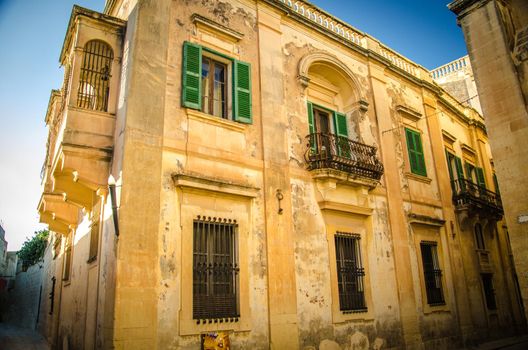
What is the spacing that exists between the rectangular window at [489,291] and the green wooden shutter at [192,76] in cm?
1276

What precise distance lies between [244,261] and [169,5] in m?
5.99

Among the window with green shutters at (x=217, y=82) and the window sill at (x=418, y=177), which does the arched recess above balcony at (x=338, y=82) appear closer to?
the window sill at (x=418, y=177)

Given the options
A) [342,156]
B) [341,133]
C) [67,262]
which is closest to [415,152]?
[341,133]

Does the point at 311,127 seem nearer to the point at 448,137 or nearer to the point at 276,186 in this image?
the point at 276,186

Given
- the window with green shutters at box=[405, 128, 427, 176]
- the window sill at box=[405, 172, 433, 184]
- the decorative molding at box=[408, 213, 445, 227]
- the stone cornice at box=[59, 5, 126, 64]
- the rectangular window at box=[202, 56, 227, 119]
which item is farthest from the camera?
the window with green shutters at box=[405, 128, 427, 176]

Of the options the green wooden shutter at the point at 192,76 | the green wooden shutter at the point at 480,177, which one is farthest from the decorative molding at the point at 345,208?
the green wooden shutter at the point at 480,177

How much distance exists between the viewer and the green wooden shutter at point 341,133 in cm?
1123

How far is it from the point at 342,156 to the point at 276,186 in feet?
9.27

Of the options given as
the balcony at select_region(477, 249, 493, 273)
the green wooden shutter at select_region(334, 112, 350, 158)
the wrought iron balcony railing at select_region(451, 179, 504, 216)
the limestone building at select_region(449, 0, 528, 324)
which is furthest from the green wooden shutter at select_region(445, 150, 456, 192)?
the limestone building at select_region(449, 0, 528, 324)

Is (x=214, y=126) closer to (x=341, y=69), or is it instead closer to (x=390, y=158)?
(x=341, y=69)

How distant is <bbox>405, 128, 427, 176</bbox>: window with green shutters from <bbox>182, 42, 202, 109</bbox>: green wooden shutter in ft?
27.0

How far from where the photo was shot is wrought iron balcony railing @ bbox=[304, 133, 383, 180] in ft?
33.7

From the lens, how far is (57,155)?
834 centimetres

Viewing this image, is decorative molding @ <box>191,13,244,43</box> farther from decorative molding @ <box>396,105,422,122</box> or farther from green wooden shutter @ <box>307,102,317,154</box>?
decorative molding @ <box>396,105,422,122</box>
